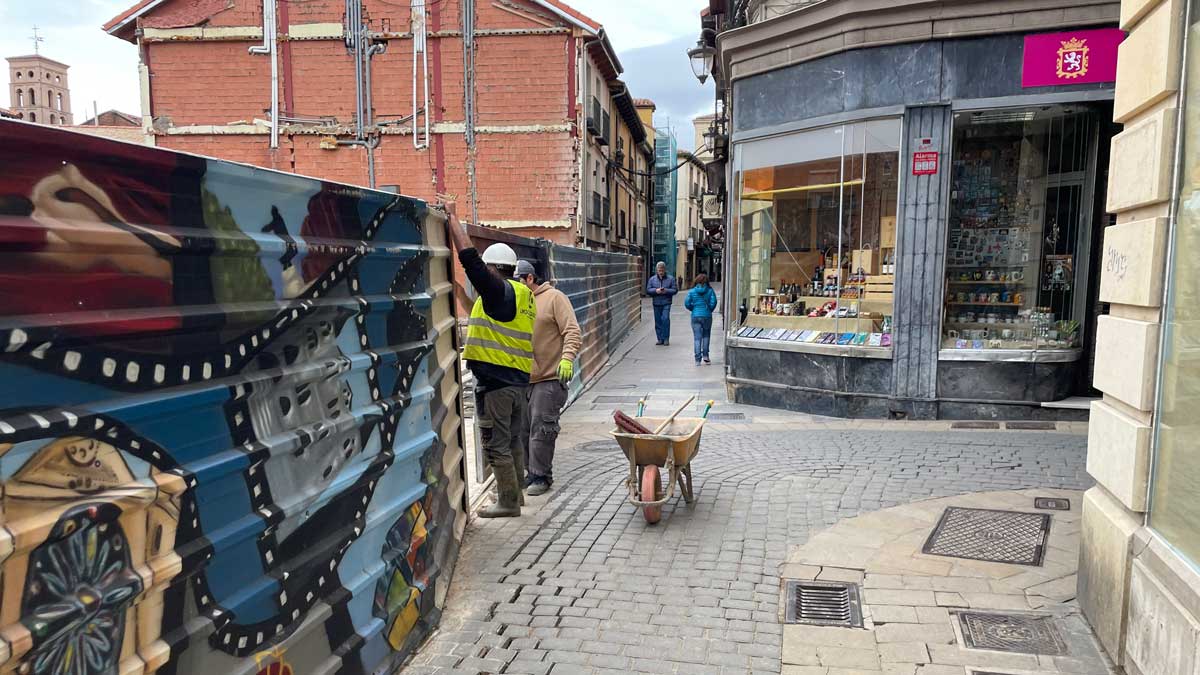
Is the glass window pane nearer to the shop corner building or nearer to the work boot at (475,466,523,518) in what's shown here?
the work boot at (475,466,523,518)

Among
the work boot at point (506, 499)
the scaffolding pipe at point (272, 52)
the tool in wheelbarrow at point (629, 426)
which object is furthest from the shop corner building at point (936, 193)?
the scaffolding pipe at point (272, 52)

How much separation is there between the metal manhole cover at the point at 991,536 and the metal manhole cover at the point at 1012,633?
0.77m

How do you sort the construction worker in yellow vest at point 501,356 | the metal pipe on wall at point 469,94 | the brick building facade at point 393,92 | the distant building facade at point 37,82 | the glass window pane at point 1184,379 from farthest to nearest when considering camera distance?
the distant building facade at point 37,82 < the brick building facade at point 393,92 < the metal pipe on wall at point 469,94 < the construction worker in yellow vest at point 501,356 < the glass window pane at point 1184,379

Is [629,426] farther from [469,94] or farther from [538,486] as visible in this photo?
[469,94]

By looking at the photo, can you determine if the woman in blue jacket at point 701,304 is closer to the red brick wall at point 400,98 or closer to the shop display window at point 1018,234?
the shop display window at point 1018,234

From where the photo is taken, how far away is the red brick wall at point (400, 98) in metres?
24.4

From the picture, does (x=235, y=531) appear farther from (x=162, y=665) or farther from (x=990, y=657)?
(x=990, y=657)

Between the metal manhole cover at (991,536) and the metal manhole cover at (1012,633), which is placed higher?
the metal manhole cover at (991,536)

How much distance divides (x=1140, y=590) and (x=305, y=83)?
26.0 meters

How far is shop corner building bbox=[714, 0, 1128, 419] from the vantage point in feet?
26.5

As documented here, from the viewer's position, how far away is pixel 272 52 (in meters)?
24.1

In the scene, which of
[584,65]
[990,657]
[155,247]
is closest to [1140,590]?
[990,657]

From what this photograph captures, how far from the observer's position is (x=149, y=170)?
2.18 metres

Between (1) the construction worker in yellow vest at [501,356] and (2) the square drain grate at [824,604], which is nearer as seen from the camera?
(2) the square drain grate at [824,604]
